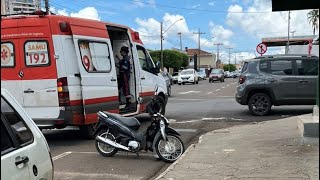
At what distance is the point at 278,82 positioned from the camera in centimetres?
1326

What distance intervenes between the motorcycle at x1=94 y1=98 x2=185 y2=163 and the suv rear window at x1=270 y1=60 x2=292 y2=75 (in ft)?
21.4

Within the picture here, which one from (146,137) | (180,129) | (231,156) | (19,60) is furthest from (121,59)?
(231,156)

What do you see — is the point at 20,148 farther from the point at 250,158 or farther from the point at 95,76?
the point at 95,76

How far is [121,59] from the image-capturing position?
38.4ft

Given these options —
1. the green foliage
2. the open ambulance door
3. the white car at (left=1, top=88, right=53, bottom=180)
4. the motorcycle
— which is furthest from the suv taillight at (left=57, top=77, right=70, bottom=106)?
the green foliage

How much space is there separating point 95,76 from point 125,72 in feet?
6.52

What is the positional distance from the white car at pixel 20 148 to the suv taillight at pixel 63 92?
5.05m

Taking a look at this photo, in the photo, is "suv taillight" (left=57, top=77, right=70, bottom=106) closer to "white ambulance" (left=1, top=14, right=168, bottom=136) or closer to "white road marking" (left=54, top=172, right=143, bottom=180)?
"white ambulance" (left=1, top=14, right=168, bottom=136)

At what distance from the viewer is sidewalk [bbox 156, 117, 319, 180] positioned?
6.08 m

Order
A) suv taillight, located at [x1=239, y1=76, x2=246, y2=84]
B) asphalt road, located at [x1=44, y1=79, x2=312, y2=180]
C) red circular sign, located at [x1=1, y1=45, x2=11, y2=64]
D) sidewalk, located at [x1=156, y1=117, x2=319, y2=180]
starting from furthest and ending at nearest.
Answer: suv taillight, located at [x1=239, y1=76, x2=246, y2=84] → red circular sign, located at [x1=1, y1=45, x2=11, y2=64] → asphalt road, located at [x1=44, y1=79, x2=312, y2=180] → sidewalk, located at [x1=156, y1=117, x2=319, y2=180]

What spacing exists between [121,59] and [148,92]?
4.18ft

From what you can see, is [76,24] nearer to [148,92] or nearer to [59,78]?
[59,78]

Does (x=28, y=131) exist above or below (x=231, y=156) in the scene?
above

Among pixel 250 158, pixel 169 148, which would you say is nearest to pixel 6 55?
pixel 169 148
